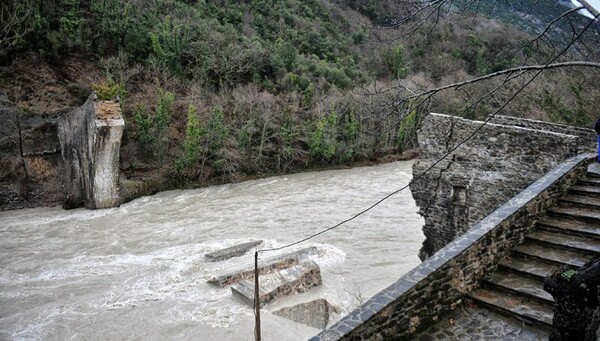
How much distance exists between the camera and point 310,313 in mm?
9023

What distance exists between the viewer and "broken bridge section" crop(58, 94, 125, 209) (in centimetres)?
1678

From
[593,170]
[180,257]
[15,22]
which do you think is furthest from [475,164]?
[15,22]

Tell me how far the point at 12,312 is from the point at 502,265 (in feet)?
36.2

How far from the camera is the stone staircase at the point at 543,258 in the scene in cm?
452

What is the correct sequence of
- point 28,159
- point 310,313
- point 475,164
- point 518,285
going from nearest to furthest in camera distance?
point 518,285 < point 475,164 < point 310,313 < point 28,159

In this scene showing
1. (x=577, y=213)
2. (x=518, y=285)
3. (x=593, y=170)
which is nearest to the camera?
(x=518, y=285)

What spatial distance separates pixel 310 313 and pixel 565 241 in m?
5.50

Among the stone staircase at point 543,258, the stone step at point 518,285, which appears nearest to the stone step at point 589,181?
the stone staircase at point 543,258

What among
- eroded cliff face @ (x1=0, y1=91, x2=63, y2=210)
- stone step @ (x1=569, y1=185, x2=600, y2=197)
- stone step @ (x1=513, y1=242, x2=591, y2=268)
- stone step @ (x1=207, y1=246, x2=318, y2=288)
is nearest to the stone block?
stone step @ (x1=207, y1=246, x2=318, y2=288)

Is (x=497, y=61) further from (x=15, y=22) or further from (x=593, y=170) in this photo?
(x=15, y=22)

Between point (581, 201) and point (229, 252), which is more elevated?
point (581, 201)

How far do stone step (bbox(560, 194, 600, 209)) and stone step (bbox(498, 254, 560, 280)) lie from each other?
1352 millimetres

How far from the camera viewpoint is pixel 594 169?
6379 millimetres

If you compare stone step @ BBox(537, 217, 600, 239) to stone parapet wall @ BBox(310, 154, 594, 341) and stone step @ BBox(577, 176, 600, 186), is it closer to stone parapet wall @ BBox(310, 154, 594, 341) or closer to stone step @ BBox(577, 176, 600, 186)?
stone parapet wall @ BBox(310, 154, 594, 341)
